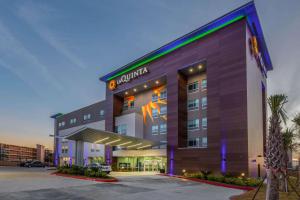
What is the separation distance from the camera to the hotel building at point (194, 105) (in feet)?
102

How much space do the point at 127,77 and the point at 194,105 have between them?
14340 mm

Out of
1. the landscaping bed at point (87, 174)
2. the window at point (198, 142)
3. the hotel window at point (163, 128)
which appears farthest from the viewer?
the hotel window at point (163, 128)

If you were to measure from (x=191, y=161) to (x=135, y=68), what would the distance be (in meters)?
19.6

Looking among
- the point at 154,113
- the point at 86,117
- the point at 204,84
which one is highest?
the point at 204,84

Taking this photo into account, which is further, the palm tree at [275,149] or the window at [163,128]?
the window at [163,128]

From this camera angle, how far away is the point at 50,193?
15438 millimetres

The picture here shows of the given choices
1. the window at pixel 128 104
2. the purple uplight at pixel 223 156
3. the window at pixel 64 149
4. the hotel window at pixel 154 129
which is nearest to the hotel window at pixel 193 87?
the hotel window at pixel 154 129

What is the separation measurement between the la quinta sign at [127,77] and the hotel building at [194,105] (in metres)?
0.09

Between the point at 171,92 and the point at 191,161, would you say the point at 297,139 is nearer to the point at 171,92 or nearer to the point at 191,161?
the point at 191,161

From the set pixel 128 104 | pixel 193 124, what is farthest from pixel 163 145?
pixel 128 104

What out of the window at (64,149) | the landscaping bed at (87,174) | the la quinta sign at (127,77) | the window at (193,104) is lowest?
the window at (64,149)

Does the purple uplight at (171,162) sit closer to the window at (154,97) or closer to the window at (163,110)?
the window at (163,110)

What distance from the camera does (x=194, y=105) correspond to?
39125 mm

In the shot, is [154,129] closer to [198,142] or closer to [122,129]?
[122,129]
